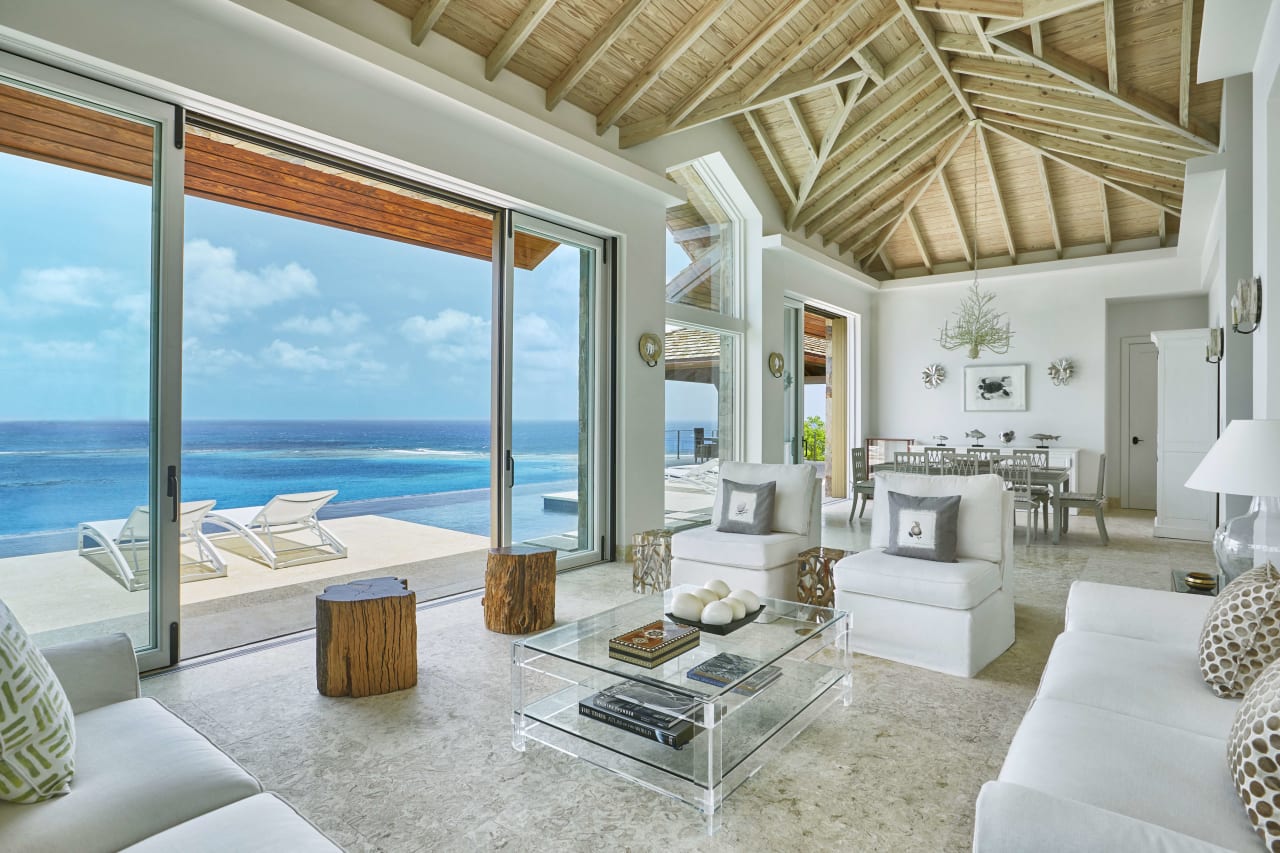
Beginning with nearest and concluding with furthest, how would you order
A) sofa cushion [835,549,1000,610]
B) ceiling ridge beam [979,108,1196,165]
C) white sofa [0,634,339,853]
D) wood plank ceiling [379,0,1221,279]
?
white sofa [0,634,339,853] < sofa cushion [835,549,1000,610] < wood plank ceiling [379,0,1221,279] < ceiling ridge beam [979,108,1196,165]

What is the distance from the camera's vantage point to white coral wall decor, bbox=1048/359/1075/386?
873 centimetres

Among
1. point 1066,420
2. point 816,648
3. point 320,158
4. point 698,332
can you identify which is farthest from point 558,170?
point 1066,420

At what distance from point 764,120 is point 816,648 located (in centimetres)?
565

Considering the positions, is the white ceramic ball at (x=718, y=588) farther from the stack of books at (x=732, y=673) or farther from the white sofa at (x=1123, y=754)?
the white sofa at (x=1123, y=754)

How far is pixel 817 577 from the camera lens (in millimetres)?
4023

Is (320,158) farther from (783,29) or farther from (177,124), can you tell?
(783,29)

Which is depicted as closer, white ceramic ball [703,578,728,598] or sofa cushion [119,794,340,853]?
sofa cushion [119,794,340,853]

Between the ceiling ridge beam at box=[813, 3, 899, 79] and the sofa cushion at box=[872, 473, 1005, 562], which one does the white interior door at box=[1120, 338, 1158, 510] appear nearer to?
the ceiling ridge beam at box=[813, 3, 899, 79]

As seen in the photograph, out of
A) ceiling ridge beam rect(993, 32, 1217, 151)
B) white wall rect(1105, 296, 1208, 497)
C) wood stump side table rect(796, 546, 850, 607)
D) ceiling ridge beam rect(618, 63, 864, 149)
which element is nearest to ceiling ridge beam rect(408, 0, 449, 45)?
ceiling ridge beam rect(618, 63, 864, 149)

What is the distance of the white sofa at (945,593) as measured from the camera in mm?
3178

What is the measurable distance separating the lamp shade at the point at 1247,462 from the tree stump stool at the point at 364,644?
3.20 metres

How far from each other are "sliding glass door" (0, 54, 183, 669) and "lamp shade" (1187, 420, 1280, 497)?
14.2ft

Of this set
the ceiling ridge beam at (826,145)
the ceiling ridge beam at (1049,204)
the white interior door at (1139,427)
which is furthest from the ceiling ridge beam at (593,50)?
the white interior door at (1139,427)

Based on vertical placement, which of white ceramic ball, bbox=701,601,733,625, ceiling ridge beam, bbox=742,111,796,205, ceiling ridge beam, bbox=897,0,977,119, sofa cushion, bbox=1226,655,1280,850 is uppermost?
ceiling ridge beam, bbox=897,0,977,119
